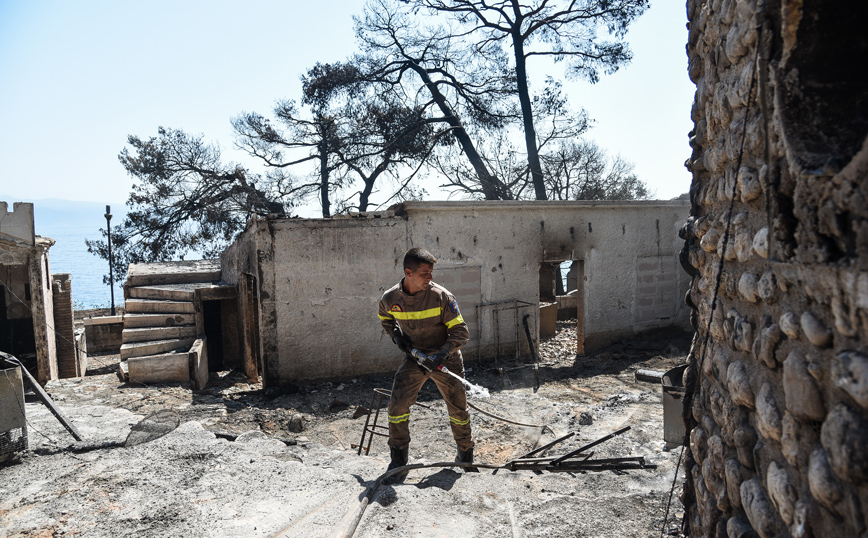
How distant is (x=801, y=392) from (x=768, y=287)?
0.40 meters

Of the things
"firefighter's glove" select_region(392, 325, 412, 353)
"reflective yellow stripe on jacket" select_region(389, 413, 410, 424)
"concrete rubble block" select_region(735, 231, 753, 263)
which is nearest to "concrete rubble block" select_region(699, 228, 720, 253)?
"concrete rubble block" select_region(735, 231, 753, 263)

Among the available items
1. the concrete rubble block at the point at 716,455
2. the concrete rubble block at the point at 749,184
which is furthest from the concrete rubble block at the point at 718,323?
the concrete rubble block at the point at 749,184

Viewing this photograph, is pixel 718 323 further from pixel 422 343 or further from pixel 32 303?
pixel 32 303

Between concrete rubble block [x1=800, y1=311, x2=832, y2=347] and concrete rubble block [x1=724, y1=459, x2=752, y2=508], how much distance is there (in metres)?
0.77

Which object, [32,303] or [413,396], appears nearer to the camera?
[413,396]

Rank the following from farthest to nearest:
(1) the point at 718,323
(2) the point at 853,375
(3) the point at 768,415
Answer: (1) the point at 718,323 < (3) the point at 768,415 < (2) the point at 853,375

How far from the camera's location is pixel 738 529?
6.43ft

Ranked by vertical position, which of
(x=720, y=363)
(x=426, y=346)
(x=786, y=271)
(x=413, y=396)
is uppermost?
(x=786, y=271)

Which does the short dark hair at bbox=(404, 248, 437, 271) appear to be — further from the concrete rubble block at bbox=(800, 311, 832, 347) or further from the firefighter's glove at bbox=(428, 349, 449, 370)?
the concrete rubble block at bbox=(800, 311, 832, 347)

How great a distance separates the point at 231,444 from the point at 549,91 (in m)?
16.1

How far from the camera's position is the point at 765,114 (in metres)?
1.74

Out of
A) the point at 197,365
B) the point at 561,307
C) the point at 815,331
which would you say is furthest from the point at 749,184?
the point at 561,307

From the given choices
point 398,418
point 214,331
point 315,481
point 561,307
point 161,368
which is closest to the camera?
point 315,481

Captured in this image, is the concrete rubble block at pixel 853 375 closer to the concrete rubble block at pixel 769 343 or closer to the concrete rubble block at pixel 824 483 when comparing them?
the concrete rubble block at pixel 824 483
